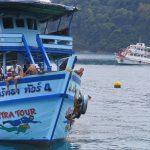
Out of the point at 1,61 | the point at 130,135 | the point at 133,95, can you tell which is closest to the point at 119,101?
the point at 133,95

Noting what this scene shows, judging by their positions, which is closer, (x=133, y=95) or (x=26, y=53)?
(x=26, y=53)

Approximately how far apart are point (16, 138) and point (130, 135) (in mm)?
7340

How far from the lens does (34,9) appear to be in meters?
28.3

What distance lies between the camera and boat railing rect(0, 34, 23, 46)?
27.0 meters

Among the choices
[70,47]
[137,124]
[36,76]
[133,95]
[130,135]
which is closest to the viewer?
[36,76]

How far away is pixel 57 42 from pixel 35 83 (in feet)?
13.1

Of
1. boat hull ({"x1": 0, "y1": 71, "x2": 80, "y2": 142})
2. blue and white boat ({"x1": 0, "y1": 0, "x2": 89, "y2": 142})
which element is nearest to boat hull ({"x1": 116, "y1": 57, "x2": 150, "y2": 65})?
blue and white boat ({"x1": 0, "y1": 0, "x2": 89, "y2": 142})

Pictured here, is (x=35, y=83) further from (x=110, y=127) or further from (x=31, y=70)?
(x=110, y=127)

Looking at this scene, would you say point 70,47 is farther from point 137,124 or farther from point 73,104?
point 137,124

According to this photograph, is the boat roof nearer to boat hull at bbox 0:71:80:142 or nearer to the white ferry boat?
boat hull at bbox 0:71:80:142

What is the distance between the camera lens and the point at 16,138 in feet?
86.9

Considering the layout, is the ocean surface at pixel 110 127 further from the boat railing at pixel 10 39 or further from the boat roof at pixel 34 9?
the boat roof at pixel 34 9

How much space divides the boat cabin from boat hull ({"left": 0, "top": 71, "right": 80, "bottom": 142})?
1.68 metres

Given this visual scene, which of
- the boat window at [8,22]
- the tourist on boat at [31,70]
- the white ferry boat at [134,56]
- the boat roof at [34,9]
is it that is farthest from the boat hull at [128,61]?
the tourist on boat at [31,70]
